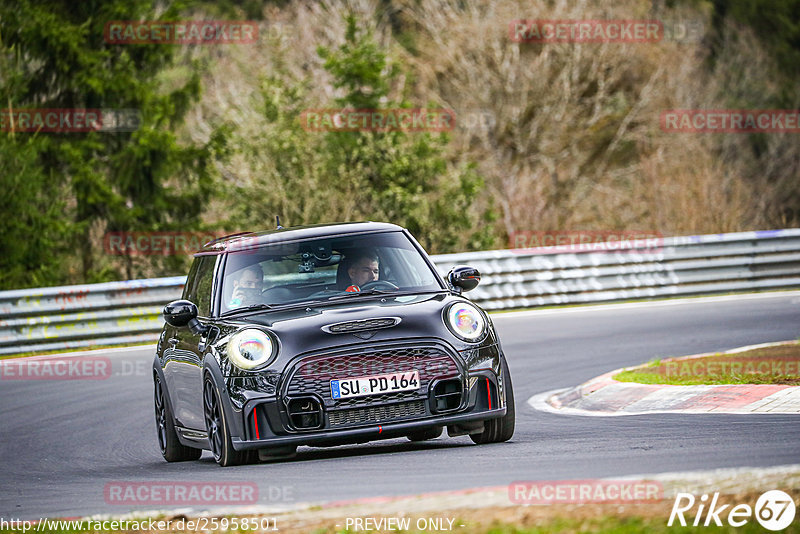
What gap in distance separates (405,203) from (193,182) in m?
4.92

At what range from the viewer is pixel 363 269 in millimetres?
9352

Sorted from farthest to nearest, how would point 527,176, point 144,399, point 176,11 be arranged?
point 527,176, point 176,11, point 144,399

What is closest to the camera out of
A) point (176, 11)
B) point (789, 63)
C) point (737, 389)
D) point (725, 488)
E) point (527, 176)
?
point (725, 488)

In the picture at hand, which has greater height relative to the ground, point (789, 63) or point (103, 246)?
point (789, 63)

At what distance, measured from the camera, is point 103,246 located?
30781mm

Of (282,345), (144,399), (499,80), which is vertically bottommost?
(144,399)

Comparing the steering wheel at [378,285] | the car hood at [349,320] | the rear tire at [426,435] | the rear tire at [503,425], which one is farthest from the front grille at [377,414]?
the steering wheel at [378,285]

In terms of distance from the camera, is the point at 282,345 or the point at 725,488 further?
the point at 282,345

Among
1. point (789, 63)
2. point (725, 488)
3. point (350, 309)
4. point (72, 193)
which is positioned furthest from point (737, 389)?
point (789, 63)

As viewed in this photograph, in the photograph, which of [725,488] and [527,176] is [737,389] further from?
[527,176]

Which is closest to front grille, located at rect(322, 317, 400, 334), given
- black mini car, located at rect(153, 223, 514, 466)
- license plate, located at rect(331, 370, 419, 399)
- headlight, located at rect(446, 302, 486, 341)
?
black mini car, located at rect(153, 223, 514, 466)

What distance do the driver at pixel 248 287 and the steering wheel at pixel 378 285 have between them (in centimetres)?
71

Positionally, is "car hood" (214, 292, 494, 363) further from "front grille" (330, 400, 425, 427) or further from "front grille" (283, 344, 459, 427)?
"front grille" (330, 400, 425, 427)

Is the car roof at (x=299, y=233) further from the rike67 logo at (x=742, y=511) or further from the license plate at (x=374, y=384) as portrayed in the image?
the rike67 logo at (x=742, y=511)
